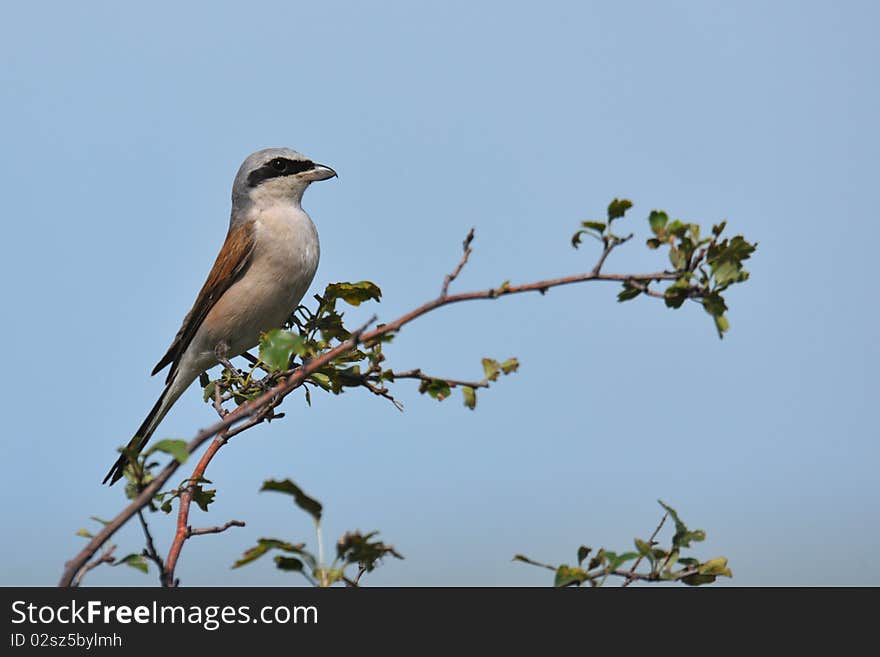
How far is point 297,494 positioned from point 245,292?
511 centimetres

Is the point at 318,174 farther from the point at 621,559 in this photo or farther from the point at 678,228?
the point at 621,559

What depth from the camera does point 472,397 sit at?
8.43 feet

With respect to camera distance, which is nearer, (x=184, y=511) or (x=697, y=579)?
(x=697, y=579)

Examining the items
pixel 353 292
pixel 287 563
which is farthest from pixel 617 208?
pixel 353 292

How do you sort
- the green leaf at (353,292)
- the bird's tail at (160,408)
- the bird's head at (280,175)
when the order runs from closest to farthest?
the green leaf at (353,292) → the bird's tail at (160,408) → the bird's head at (280,175)

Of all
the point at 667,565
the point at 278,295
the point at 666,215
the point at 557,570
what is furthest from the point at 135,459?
the point at 278,295

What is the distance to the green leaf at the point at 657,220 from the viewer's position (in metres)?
2.55

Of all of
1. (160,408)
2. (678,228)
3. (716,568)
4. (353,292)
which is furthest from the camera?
(160,408)

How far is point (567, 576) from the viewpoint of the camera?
2129 millimetres

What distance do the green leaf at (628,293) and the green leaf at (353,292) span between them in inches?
58.8

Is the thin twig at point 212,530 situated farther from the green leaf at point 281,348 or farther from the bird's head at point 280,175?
the bird's head at point 280,175

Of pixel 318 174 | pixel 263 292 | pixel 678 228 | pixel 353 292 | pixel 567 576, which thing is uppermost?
pixel 318 174

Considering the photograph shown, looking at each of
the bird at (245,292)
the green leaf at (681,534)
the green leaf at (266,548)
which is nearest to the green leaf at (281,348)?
the green leaf at (266,548)

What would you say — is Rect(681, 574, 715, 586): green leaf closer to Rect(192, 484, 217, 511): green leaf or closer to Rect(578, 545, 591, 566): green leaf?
Rect(578, 545, 591, 566): green leaf
